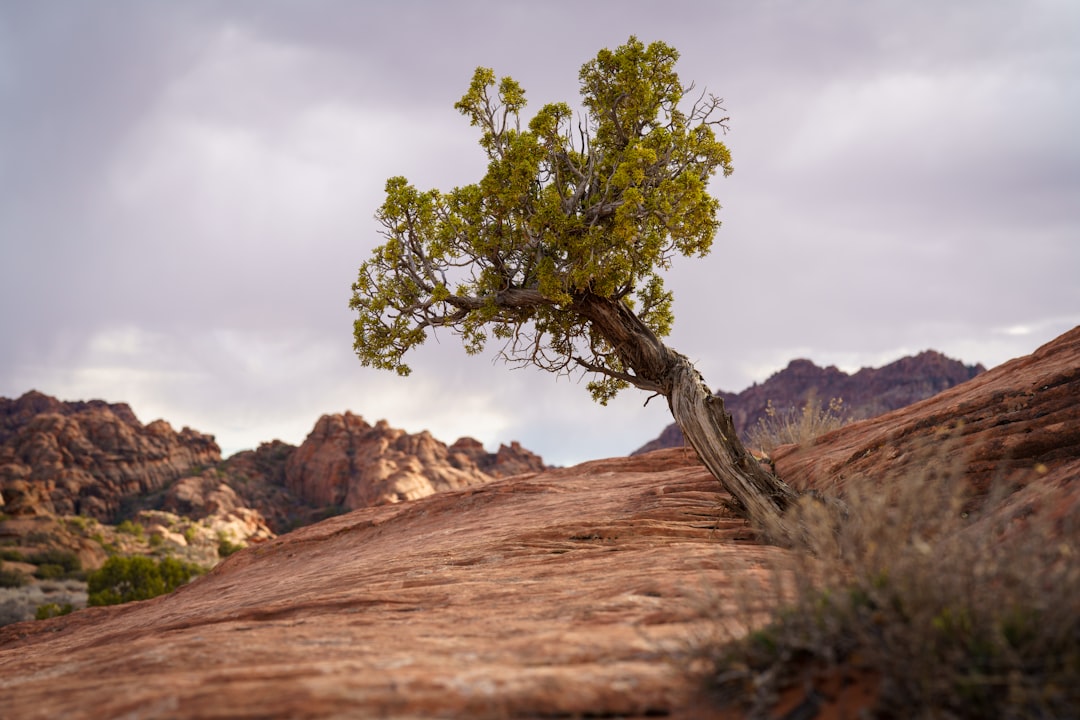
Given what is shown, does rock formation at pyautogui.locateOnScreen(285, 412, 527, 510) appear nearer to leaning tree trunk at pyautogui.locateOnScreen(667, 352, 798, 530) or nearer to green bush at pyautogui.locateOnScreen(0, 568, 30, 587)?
green bush at pyautogui.locateOnScreen(0, 568, 30, 587)

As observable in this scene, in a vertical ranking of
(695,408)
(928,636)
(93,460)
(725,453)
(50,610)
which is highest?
(93,460)

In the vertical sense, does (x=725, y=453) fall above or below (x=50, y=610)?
below

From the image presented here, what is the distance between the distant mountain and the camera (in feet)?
313

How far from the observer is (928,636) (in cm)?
365

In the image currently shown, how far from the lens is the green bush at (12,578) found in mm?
39875

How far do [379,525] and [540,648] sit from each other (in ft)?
43.5

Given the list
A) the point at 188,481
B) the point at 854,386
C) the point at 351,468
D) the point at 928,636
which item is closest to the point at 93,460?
the point at 188,481

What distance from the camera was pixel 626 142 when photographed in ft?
43.7

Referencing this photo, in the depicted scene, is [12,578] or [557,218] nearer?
[557,218]

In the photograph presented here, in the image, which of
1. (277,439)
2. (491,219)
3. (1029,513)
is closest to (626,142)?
(491,219)

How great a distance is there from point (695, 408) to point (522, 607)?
616 cm

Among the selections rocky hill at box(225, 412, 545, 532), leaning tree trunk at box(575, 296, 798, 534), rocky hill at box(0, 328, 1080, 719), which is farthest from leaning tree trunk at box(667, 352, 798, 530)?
rocky hill at box(225, 412, 545, 532)

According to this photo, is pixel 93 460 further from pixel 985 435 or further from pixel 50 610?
pixel 985 435

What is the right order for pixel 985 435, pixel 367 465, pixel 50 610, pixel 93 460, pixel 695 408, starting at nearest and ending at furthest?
1. pixel 985 435
2. pixel 695 408
3. pixel 50 610
4. pixel 367 465
5. pixel 93 460
